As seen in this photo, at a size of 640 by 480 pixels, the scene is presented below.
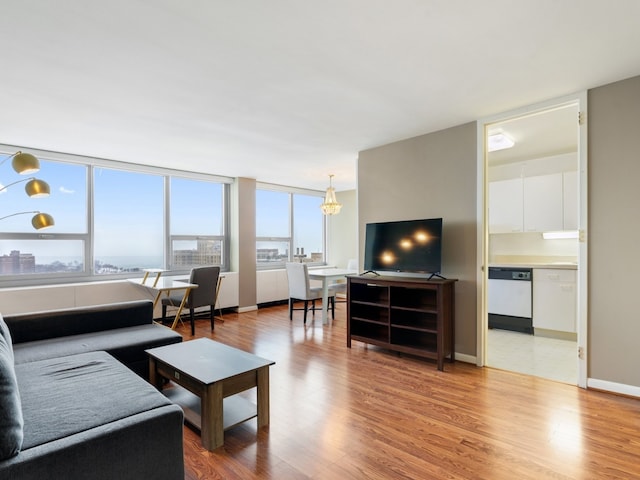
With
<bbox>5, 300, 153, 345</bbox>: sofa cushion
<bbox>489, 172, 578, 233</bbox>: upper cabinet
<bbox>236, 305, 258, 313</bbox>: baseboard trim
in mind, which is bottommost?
<bbox>236, 305, 258, 313</bbox>: baseboard trim

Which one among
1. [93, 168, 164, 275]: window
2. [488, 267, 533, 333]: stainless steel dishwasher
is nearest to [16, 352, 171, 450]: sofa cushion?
[93, 168, 164, 275]: window

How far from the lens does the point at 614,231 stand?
2.66 metres

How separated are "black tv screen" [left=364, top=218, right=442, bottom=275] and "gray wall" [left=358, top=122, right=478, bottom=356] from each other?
0.20 meters

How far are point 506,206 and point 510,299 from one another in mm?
1342

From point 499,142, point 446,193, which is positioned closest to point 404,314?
point 446,193

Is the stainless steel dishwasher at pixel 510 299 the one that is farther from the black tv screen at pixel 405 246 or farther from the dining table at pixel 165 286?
the dining table at pixel 165 286

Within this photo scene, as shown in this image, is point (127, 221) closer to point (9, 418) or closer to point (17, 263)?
point (17, 263)

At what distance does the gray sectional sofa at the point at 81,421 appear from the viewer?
3.96 ft

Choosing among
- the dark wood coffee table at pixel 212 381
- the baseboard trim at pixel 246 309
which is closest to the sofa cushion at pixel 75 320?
the dark wood coffee table at pixel 212 381

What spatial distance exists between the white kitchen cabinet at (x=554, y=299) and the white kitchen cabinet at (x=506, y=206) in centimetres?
80

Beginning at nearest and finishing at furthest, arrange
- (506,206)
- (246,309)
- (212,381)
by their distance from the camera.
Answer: (212,381), (506,206), (246,309)

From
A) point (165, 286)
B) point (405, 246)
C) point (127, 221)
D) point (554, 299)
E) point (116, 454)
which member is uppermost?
point (127, 221)

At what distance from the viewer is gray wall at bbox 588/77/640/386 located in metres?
2.58

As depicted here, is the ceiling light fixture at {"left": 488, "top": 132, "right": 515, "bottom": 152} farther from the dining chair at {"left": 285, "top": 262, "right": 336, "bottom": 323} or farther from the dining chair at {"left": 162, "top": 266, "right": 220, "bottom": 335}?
the dining chair at {"left": 162, "top": 266, "right": 220, "bottom": 335}
